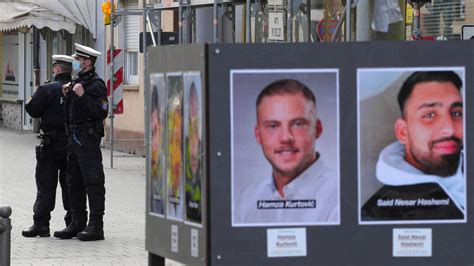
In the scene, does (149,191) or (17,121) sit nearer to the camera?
(149,191)

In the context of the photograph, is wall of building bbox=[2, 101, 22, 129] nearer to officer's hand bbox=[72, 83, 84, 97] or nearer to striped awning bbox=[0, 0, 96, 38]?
striped awning bbox=[0, 0, 96, 38]

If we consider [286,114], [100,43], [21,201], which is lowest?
[21,201]

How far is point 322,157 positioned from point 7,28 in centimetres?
2481

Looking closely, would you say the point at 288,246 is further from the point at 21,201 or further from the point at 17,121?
the point at 17,121

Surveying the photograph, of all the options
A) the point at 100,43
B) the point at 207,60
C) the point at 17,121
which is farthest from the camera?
the point at 17,121

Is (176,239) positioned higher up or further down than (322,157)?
further down

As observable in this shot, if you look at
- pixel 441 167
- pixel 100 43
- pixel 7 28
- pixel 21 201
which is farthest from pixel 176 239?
pixel 7 28

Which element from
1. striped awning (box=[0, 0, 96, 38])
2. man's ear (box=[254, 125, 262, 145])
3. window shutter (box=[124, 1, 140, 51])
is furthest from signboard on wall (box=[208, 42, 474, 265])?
striped awning (box=[0, 0, 96, 38])

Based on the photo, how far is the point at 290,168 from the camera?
6.14 metres

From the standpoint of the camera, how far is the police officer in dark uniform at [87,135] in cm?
1178

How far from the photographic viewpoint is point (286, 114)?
6.12 meters

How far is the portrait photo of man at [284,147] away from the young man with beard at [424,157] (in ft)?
0.84

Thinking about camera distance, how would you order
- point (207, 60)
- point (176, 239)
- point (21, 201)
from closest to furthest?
1. point (207, 60)
2. point (176, 239)
3. point (21, 201)

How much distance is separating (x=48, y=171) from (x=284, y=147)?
6.76 metres
